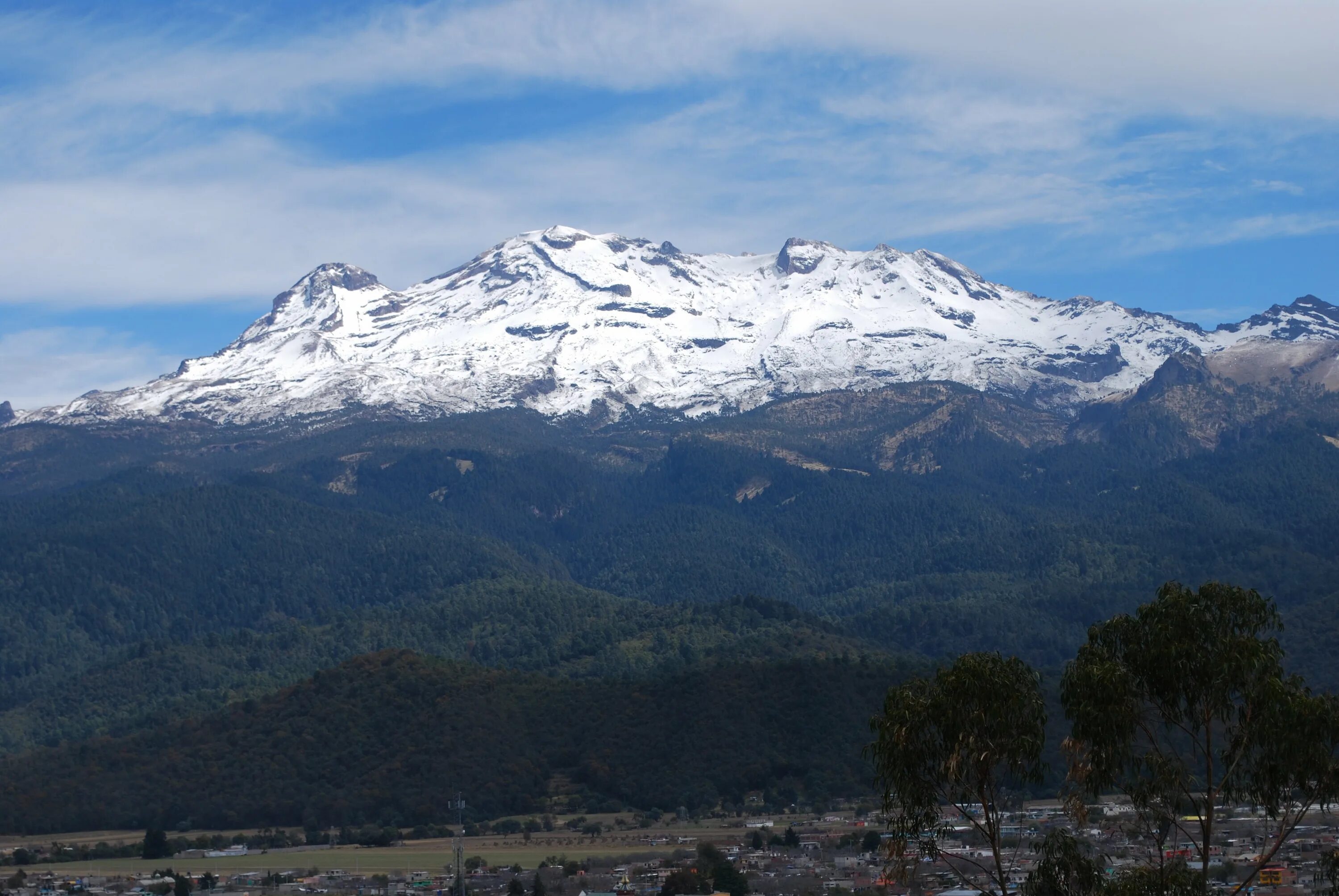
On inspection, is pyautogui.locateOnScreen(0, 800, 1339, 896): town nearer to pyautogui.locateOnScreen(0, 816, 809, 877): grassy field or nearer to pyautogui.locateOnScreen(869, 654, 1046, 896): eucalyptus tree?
pyautogui.locateOnScreen(0, 816, 809, 877): grassy field

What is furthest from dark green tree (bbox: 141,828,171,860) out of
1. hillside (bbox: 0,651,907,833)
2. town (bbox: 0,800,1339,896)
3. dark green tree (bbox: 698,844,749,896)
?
dark green tree (bbox: 698,844,749,896)

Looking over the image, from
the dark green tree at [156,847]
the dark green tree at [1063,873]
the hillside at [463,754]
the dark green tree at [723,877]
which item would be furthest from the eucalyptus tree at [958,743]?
the hillside at [463,754]

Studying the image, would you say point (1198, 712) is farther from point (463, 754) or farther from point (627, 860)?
point (463, 754)

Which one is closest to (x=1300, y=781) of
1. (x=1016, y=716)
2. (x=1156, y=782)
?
(x=1156, y=782)

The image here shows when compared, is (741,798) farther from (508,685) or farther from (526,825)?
(508,685)

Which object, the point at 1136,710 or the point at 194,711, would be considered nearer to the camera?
the point at 1136,710

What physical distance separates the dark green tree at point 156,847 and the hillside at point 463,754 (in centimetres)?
1449

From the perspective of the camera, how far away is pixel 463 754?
158 meters

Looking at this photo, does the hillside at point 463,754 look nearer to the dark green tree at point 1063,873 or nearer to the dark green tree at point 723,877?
the dark green tree at point 723,877

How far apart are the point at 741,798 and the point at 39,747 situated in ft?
273

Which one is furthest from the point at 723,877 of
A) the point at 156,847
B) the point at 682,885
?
the point at 156,847

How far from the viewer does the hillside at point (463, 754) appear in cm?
15125

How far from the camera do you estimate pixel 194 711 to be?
192m

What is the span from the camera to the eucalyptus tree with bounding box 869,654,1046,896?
40.7 meters
